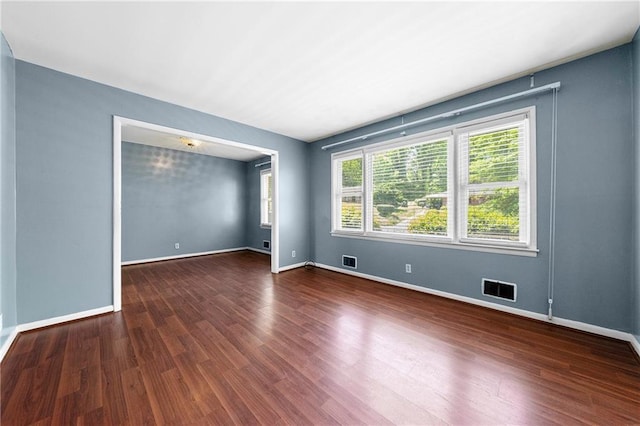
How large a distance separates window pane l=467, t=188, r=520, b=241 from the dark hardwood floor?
0.92 m

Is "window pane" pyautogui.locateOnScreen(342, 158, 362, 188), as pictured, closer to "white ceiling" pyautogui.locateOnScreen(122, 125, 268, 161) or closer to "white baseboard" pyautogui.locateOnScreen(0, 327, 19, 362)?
"white ceiling" pyautogui.locateOnScreen(122, 125, 268, 161)

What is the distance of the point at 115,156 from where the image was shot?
2904mm

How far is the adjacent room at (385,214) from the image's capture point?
5.39ft

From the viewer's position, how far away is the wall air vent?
441cm

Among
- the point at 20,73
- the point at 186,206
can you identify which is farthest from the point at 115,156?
the point at 186,206

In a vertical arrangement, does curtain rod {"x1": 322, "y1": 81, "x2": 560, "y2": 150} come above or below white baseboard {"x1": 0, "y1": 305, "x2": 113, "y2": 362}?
above

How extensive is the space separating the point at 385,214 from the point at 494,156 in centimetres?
166

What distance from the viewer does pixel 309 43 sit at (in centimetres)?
215

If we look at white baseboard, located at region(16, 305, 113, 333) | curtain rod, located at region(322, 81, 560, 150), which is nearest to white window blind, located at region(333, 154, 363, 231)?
curtain rod, located at region(322, 81, 560, 150)

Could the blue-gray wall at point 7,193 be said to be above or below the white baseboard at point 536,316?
above

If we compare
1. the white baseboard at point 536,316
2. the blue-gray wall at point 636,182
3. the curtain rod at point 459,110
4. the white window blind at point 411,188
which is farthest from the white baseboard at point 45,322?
the blue-gray wall at point 636,182

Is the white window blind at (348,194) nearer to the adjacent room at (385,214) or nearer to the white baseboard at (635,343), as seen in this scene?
the adjacent room at (385,214)

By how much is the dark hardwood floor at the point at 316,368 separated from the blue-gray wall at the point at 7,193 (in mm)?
352

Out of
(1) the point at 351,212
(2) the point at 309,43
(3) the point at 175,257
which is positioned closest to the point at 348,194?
(1) the point at 351,212
